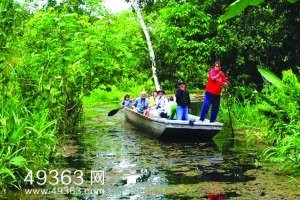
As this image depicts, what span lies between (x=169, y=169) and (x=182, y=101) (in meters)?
3.84

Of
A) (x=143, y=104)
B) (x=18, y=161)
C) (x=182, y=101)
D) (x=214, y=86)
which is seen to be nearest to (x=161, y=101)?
(x=143, y=104)

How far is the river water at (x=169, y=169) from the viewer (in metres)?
6.06

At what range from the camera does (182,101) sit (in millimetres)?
11234

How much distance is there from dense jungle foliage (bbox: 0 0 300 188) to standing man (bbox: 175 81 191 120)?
61.2 inches

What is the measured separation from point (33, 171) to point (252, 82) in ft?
31.2

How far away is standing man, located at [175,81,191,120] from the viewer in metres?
11.1

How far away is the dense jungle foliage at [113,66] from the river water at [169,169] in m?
0.49

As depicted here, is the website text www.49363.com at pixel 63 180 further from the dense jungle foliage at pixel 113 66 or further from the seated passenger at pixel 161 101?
the seated passenger at pixel 161 101

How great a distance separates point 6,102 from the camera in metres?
6.61

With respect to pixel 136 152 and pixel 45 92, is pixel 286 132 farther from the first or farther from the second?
pixel 45 92

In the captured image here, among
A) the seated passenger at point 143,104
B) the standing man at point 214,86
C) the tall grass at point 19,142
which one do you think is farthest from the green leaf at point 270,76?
the seated passenger at point 143,104

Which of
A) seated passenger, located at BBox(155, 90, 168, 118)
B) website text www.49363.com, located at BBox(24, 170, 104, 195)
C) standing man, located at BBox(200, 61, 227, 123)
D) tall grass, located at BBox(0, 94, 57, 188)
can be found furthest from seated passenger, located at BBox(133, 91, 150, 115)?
tall grass, located at BBox(0, 94, 57, 188)

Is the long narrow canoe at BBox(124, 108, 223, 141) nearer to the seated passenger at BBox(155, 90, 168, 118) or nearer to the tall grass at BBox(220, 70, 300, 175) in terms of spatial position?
the tall grass at BBox(220, 70, 300, 175)

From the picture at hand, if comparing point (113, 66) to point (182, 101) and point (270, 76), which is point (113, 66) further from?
point (270, 76)
